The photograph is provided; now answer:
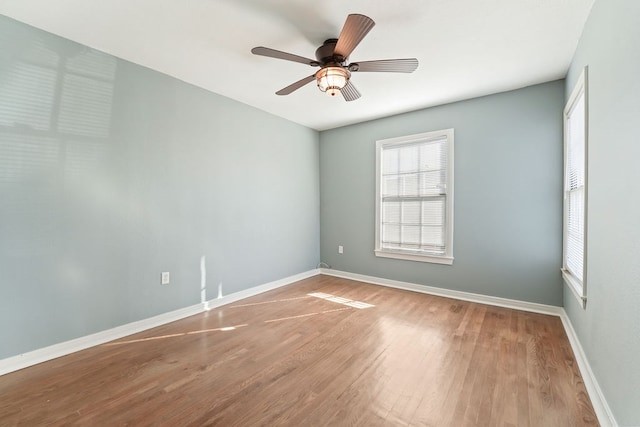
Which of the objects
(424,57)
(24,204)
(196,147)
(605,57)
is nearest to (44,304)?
(24,204)

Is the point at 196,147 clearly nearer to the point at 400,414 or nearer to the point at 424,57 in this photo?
the point at 424,57

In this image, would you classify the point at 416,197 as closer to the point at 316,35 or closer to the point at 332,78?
the point at 332,78

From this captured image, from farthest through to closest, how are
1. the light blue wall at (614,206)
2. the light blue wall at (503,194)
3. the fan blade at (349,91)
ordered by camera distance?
the light blue wall at (503,194) → the fan blade at (349,91) → the light blue wall at (614,206)

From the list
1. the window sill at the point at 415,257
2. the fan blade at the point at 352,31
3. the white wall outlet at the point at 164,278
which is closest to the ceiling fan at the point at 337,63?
the fan blade at the point at 352,31

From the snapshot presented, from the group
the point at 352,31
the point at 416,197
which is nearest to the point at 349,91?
the point at 352,31

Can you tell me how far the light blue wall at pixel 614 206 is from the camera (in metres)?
1.22

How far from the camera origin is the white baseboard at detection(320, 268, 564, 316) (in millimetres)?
2961

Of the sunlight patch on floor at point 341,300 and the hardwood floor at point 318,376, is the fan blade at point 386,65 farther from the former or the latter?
the sunlight patch on floor at point 341,300

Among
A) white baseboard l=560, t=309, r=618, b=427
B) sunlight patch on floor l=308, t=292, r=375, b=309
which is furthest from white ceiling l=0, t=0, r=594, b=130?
sunlight patch on floor l=308, t=292, r=375, b=309

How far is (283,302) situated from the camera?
3400 mm

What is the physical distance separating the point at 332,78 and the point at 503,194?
251 centimetres

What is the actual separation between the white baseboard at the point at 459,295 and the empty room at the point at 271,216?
3 cm

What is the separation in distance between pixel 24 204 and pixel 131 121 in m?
1.07

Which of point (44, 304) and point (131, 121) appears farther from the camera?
point (131, 121)
